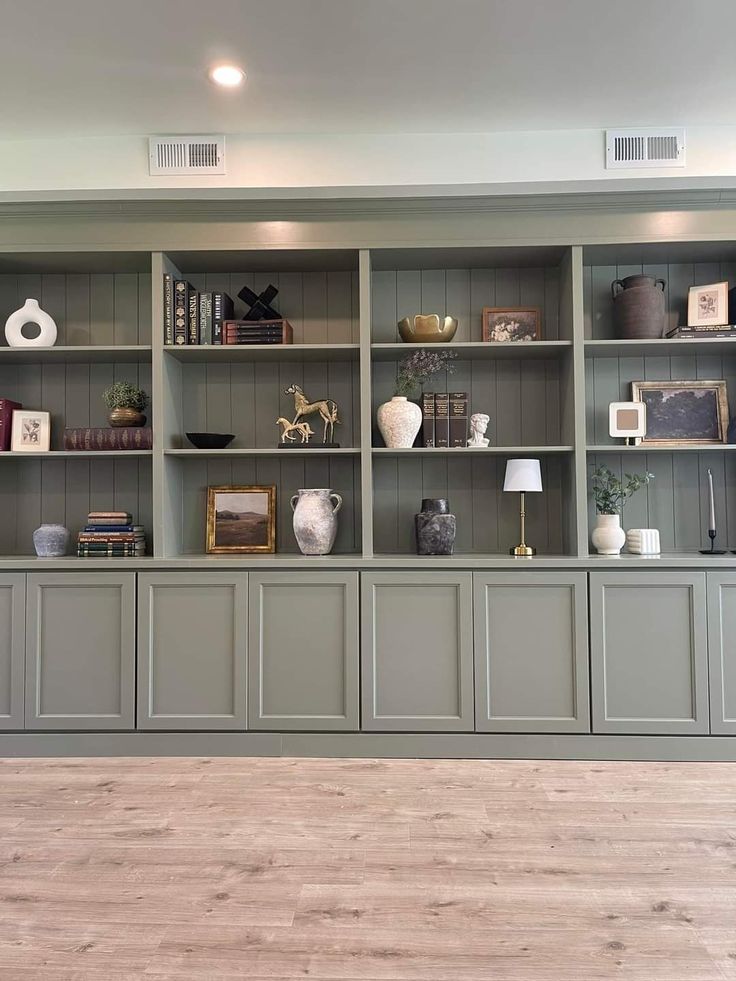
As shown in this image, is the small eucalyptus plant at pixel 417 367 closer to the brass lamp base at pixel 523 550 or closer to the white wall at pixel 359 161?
the white wall at pixel 359 161

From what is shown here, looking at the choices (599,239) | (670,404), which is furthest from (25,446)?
(670,404)

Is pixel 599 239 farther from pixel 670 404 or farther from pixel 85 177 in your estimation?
pixel 85 177

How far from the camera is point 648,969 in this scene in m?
1.80

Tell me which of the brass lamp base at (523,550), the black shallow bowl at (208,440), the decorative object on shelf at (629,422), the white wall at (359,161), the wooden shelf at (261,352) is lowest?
the brass lamp base at (523,550)

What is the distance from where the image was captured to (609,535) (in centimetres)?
358

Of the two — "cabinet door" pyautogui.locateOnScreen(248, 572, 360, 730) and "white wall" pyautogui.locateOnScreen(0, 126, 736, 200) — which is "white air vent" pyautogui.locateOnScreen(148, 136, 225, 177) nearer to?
"white wall" pyautogui.locateOnScreen(0, 126, 736, 200)

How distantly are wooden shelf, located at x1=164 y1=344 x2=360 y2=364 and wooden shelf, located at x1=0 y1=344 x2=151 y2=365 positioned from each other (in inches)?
7.6

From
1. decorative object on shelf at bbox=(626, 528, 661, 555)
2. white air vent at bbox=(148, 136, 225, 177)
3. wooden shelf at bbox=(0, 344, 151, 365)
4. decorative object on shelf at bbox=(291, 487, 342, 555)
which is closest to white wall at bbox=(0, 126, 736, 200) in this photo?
white air vent at bbox=(148, 136, 225, 177)

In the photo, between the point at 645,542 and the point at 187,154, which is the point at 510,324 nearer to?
the point at 645,542

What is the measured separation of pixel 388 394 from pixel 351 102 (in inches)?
55.0

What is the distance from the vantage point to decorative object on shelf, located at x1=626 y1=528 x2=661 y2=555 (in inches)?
141

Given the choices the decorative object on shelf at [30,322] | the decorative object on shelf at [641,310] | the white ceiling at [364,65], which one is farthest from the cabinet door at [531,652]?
the decorative object on shelf at [30,322]

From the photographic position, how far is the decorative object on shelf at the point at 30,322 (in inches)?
147

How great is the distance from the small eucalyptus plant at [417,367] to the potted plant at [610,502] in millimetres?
966
